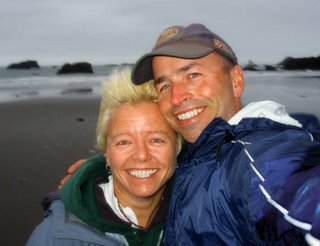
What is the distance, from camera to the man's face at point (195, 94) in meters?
2.81

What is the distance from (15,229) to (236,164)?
483cm

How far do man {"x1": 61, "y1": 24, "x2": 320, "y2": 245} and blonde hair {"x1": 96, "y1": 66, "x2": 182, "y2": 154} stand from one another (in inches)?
3.6

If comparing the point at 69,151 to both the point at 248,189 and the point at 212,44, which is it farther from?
the point at 248,189

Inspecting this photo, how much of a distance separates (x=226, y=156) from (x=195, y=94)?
99 centimetres

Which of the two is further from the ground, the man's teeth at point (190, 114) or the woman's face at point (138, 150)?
the man's teeth at point (190, 114)

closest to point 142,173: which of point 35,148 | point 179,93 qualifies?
point 179,93

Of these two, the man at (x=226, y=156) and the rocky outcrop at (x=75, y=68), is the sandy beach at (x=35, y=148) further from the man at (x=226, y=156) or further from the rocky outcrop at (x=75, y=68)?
the rocky outcrop at (x=75, y=68)

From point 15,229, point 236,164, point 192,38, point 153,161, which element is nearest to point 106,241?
point 153,161

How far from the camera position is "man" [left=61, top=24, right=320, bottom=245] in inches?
55.0

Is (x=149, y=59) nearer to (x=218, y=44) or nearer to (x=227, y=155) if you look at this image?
(x=218, y=44)

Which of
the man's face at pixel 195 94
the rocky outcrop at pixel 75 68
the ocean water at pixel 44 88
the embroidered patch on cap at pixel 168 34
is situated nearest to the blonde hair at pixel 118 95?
the man's face at pixel 195 94

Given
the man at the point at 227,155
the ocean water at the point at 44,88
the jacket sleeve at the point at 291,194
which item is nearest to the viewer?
the jacket sleeve at the point at 291,194

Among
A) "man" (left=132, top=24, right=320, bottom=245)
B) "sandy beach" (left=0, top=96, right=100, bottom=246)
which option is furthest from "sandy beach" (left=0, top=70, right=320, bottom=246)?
"man" (left=132, top=24, right=320, bottom=245)

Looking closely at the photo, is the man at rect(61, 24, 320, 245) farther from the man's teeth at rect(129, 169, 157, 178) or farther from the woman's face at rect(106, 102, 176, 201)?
the man's teeth at rect(129, 169, 157, 178)
